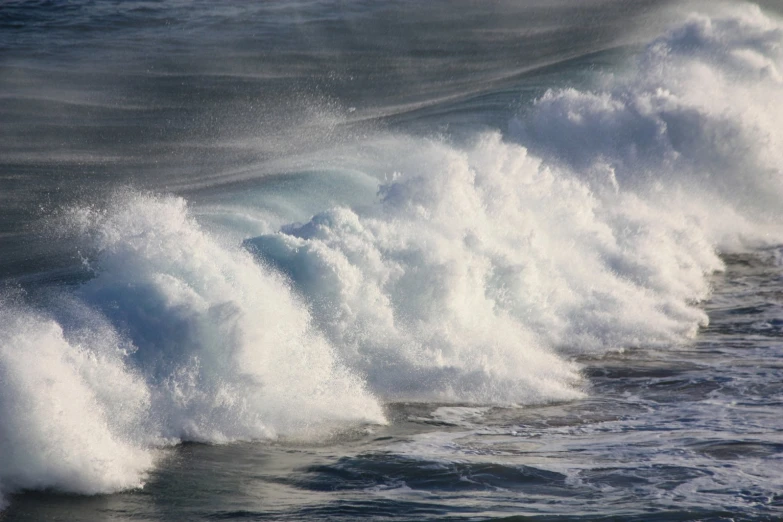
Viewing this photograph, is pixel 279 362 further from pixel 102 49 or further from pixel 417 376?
pixel 102 49

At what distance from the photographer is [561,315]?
38.7 feet

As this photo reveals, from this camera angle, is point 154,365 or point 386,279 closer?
point 154,365

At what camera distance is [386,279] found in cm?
1038

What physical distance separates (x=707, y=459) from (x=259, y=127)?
34.6 feet

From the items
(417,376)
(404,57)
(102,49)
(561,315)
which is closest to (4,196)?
(417,376)

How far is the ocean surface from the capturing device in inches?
288

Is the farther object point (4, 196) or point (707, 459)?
point (4, 196)

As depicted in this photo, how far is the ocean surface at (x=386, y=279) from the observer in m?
7.30

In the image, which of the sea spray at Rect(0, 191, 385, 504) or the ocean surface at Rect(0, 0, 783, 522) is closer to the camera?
the sea spray at Rect(0, 191, 385, 504)

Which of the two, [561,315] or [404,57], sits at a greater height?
[404,57]

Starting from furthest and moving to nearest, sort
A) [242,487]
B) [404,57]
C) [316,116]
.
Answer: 1. [404,57]
2. [316,116]
3. [242,487]

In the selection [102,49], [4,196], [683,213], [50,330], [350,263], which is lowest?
[50,330]

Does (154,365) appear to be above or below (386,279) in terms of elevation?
below

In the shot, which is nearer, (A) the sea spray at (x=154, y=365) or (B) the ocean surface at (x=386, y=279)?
(A) the sea spray at (x=154, y=365)
